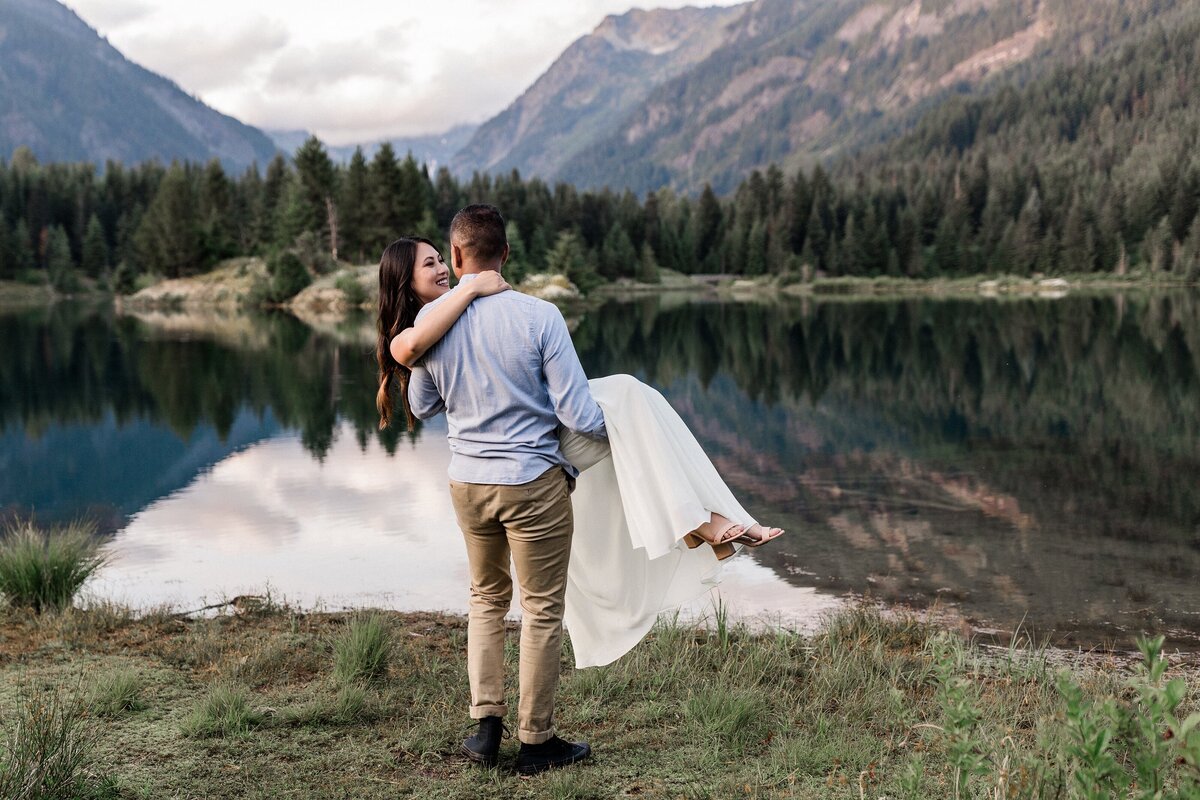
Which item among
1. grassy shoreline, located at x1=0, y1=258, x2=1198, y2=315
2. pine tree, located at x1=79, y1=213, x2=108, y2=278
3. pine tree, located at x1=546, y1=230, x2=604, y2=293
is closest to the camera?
grassy shoreline, located at x1=0, y1=258, x2=1198, y2=315

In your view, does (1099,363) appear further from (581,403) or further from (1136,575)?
(581,403)

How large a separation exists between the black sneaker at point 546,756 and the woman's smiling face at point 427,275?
81.1 inches

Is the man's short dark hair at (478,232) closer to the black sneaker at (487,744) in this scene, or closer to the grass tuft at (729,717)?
the black sneaker at (487,744)

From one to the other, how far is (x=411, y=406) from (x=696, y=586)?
1.61 m

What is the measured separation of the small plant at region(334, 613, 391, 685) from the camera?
5426 mm

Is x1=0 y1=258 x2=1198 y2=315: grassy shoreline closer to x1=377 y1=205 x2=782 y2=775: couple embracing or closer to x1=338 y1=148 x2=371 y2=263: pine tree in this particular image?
x1=338 y1=148 x2=371 y2=263: pine tree

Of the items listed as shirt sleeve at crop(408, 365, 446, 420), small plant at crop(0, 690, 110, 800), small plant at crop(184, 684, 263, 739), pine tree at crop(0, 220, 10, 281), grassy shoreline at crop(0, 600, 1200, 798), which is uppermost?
pine tree at crop(0, 220, 10, 281)

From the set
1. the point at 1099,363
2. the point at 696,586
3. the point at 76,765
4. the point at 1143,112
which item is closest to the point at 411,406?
the point at 696,586

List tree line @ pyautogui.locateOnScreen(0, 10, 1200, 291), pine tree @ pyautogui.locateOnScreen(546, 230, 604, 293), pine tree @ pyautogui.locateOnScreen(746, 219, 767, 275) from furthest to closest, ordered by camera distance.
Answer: pine tree @ pyautogui.locateOnScreen(746, 219, 767, 275) < tree line @ pyautogui.locateOnScreen(0, 10, 1200, 291) < pine tree @ pyautogui.locateOnScreen(546, 230, 604, 293)

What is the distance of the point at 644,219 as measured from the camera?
112 metres

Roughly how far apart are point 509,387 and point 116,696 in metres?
2.72

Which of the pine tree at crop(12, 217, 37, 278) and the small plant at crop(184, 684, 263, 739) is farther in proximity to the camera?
the pine tree at crop(12, 217, 37, 278)

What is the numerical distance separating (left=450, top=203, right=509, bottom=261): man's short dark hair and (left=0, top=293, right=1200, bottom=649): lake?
176 inches

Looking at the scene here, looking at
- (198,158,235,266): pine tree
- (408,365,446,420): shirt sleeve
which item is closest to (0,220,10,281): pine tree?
(198,158,235,266): pine tree
